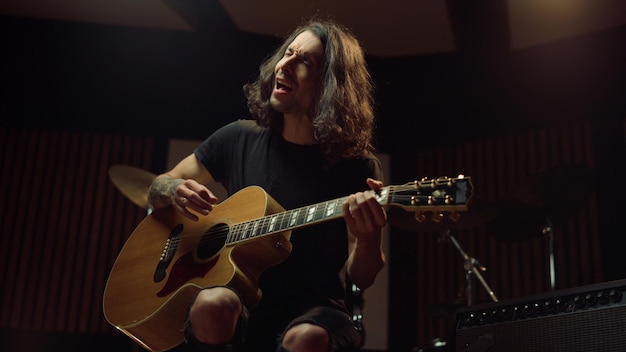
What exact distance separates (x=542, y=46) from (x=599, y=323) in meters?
3.36

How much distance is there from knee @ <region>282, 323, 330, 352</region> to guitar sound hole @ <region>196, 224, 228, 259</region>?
42 cm

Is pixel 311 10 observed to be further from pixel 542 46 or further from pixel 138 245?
pixel 138 245

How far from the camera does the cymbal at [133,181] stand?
4.10m

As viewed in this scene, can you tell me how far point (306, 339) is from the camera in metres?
1.60

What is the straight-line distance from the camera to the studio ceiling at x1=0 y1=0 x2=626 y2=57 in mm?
4465

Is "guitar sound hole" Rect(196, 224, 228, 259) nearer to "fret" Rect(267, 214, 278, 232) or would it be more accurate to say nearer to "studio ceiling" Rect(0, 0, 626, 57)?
"fret" Rect(267, 214, 278, 232)

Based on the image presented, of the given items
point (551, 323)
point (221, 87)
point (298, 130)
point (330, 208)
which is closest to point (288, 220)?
point (330, 208)

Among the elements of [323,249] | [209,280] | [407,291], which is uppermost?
[407,291]

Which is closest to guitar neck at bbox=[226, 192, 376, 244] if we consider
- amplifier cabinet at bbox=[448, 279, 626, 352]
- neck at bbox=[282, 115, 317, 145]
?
neck at bbox=[282, 115, 317, 145]

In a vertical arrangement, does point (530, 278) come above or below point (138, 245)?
above

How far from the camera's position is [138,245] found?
219cm

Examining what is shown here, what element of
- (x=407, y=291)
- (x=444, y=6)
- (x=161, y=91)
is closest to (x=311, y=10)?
(x=444, y=6)

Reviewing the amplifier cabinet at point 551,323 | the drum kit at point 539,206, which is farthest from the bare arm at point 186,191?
the drum kit at point 539,206

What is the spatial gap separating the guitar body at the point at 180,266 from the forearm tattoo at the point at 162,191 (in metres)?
0.06
